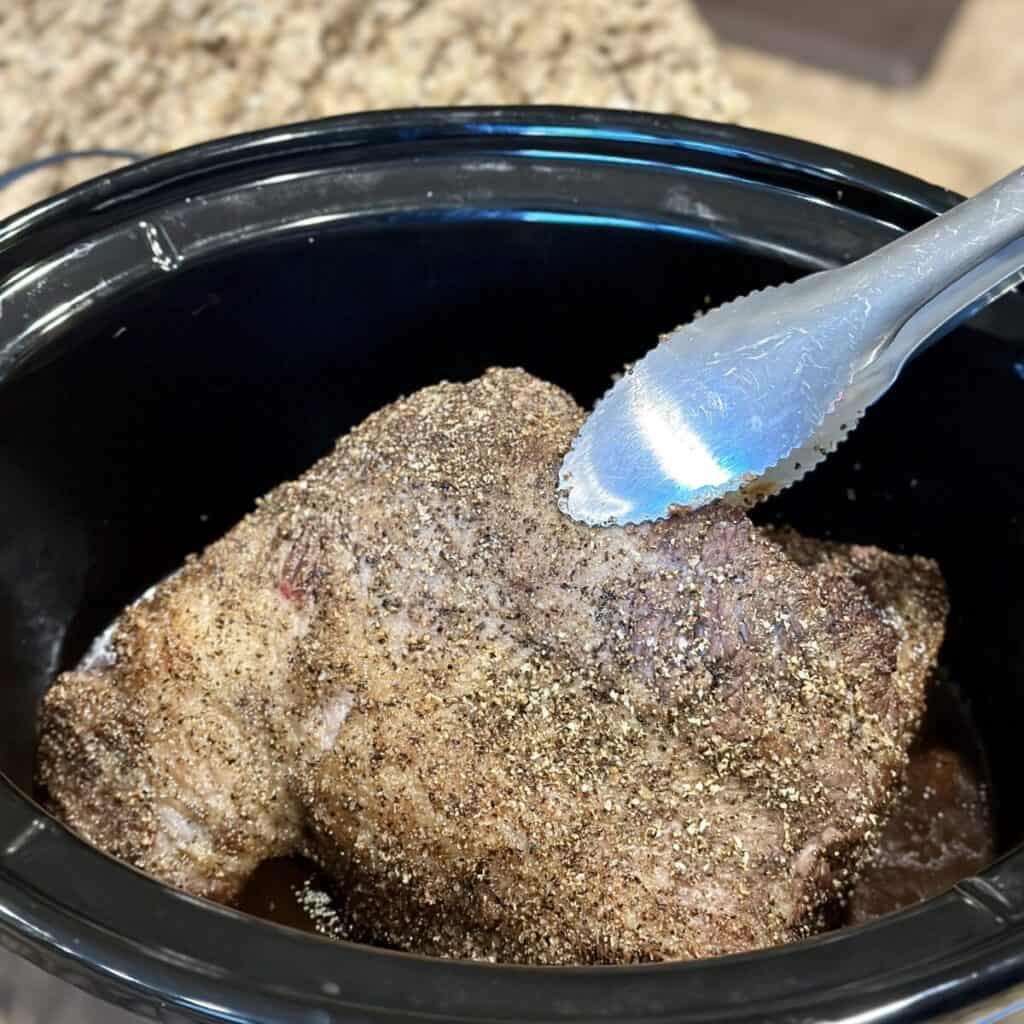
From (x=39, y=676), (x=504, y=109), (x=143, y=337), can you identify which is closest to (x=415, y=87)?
(x=504, y=109)

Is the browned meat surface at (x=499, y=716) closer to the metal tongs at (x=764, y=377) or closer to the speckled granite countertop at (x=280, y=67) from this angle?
the metal tongs at (x=764, y=377)

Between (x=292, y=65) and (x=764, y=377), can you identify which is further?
(x=292, y=65)

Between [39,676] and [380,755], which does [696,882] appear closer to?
[380,755]

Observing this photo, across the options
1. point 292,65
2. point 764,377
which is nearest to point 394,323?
point 764,377

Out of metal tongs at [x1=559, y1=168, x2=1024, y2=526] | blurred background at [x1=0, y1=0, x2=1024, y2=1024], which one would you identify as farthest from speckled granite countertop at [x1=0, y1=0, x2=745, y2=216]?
metal tongs at [x1=559, y1=168, x2=1024, y2=526]

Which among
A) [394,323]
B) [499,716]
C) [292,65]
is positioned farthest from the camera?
[292,65]

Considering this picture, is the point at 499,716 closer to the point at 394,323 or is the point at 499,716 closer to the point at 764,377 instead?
the point at 764,377
